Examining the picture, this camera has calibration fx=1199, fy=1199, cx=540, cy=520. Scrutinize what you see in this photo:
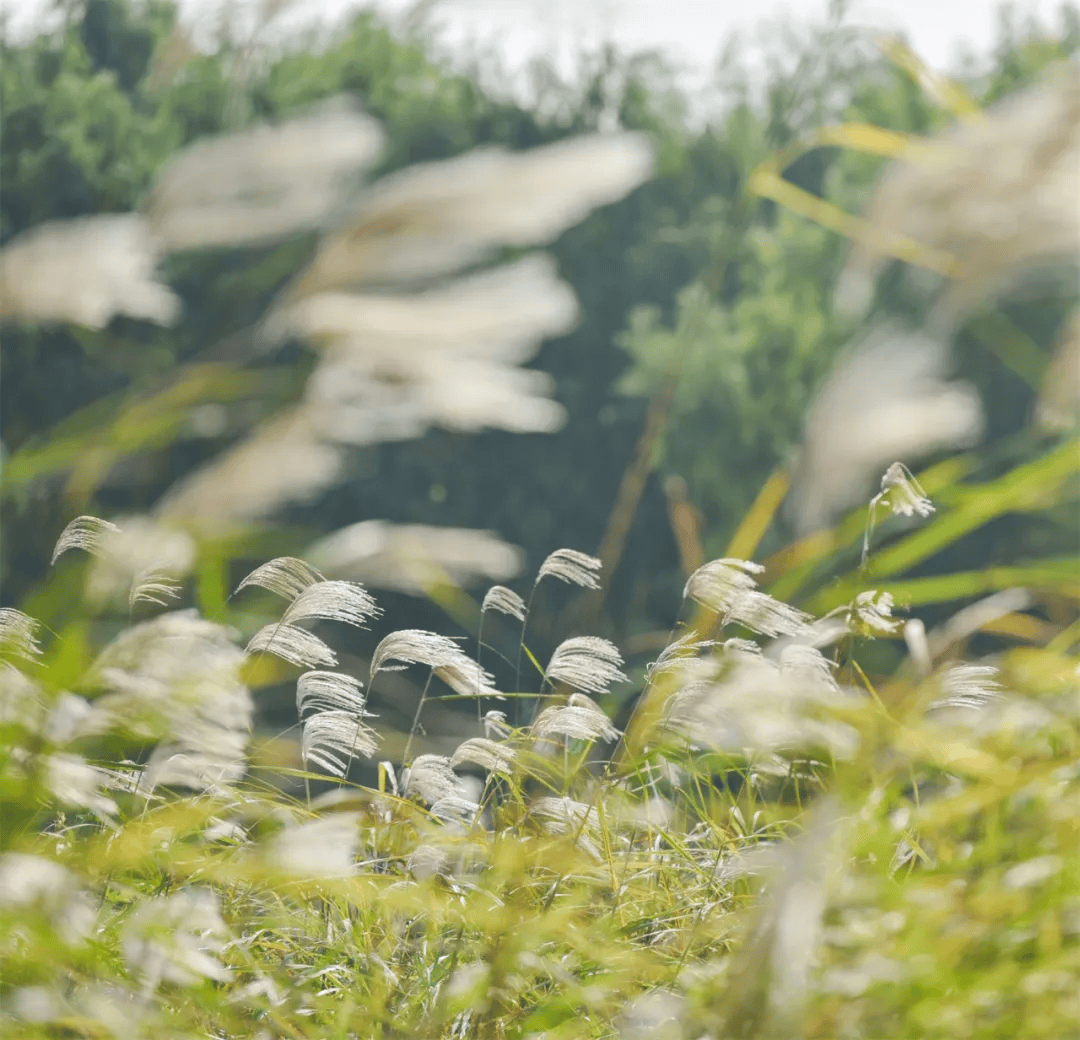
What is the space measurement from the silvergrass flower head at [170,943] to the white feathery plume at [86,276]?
1.65 feet

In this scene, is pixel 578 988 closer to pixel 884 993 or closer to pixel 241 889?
pixel 884 993

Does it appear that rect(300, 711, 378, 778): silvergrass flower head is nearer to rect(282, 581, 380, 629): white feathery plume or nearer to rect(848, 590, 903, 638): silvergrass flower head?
rect(282, 581, 380, 629): white feathery plume

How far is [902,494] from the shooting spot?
4.40 feet

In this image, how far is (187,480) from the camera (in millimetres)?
1107

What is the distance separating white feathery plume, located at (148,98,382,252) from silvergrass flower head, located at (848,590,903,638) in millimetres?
745

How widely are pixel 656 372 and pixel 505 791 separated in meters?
9.60

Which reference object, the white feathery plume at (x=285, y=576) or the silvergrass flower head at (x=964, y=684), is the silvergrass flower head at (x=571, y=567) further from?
the silvergrass flower head at (x=964, y=684)

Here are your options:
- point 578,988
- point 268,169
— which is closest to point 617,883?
point 578,988

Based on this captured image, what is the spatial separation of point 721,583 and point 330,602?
433 mm

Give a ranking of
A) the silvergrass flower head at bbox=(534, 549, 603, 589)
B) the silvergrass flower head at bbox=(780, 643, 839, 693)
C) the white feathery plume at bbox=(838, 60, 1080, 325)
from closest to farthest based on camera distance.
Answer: the white feathery plume at bbox=(838, 60, 1080, 325) < the silvergrass flower head at bbox=(780, 643, 839, 693) < the silvergrass flower head at bbox=(534, 549, 603, 589)

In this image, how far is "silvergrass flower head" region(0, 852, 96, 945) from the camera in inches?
36.2

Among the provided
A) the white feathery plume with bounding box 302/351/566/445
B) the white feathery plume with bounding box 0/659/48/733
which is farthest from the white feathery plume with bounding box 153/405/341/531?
the white feathery plume with bounding box 0/659/48/733

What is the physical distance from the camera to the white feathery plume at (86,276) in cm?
92

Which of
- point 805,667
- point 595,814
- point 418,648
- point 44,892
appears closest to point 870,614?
point 805,667
